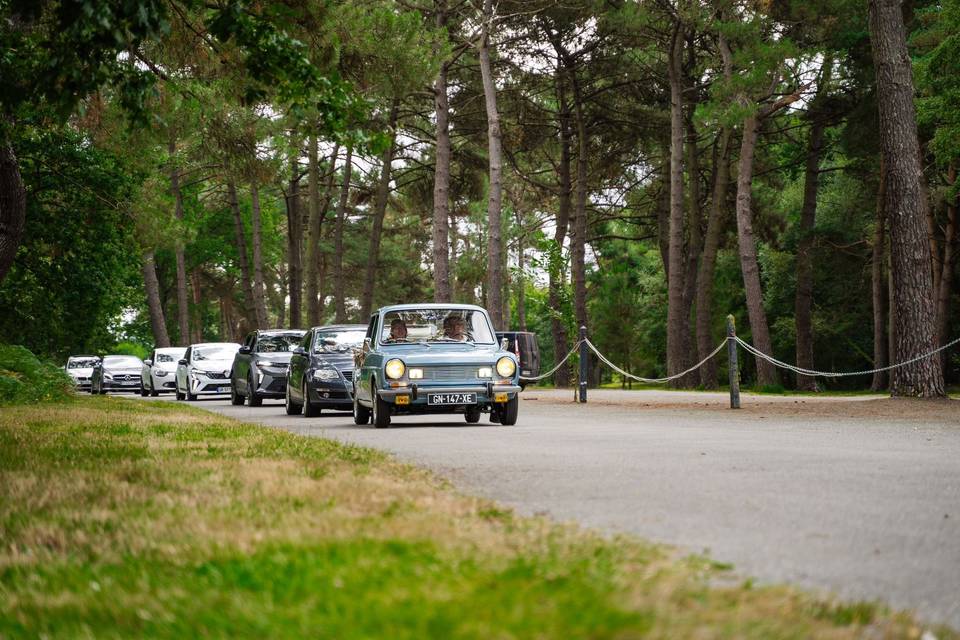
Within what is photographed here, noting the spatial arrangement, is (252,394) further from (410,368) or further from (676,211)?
(676,211)

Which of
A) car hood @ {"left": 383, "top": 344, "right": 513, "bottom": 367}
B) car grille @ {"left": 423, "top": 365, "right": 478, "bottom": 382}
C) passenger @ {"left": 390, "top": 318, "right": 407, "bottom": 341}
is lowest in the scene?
car grille @ {"left": 423, "top": 365, "right": 478, "bottom": 382}

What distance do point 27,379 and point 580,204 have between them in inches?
884

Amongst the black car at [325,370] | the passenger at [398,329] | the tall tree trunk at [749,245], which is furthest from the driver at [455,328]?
the tall tree trunk at [749,245]

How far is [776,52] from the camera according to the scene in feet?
103

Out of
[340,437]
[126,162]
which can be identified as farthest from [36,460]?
[126,162]

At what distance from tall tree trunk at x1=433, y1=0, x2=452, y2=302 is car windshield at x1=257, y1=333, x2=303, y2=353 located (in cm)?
702

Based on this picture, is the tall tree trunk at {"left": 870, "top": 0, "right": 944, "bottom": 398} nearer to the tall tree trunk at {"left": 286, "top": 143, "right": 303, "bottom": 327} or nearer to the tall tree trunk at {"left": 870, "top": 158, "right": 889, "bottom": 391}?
the tall tree trunk at {"left": 870, "top": 158, "right": 889, "bottom": 391}

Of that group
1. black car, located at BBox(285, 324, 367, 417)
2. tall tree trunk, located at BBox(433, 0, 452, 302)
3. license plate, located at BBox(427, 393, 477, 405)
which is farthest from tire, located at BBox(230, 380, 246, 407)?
license plate, located at BBox(427, 393, 477, 405)

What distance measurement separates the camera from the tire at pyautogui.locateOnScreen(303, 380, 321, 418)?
2208 centimetres

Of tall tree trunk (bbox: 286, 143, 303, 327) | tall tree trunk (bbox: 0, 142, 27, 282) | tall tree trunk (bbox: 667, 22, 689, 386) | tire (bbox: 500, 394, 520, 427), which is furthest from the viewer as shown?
tall tree trunk (bbox: 286, 143, 303, 327)

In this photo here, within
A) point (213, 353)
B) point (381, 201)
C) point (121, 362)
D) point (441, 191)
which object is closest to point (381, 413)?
point (441, 191)

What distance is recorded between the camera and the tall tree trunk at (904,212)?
842 inches

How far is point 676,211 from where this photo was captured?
3847cm

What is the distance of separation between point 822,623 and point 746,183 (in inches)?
1263
